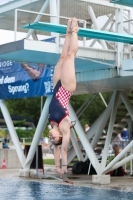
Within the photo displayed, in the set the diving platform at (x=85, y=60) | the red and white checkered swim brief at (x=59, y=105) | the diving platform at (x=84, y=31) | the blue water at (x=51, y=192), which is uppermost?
Result: the diving platform at (x=85, y=60)

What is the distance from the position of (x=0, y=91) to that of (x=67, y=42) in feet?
60.5

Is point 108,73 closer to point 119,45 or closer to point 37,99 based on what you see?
point 119,45

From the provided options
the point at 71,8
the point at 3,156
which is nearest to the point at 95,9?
the point at 71,8

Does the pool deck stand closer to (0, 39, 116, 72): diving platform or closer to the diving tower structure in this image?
the diving tower structure

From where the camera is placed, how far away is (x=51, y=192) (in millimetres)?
20469

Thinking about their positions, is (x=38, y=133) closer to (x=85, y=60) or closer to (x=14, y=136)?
(x=14, y=136)

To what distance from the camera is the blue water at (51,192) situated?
18688 millimetres

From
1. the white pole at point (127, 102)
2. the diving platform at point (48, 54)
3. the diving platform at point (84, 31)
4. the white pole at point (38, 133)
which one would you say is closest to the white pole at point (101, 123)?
the white pole at point (127, 102)

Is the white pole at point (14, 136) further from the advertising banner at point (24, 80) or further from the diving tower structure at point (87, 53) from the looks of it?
the advertising banner at point (24, 80)

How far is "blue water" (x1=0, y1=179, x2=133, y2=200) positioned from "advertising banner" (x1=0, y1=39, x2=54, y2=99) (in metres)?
3.99

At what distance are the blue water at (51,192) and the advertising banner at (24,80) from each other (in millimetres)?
3993

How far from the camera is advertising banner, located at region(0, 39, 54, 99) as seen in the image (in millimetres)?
24438

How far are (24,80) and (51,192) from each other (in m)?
6.95

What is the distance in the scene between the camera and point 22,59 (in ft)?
68.4
